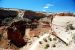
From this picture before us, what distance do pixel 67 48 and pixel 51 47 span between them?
7.47ft

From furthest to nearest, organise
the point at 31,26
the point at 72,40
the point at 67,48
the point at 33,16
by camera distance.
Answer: the point at 33,16 < the point at 31,26 < the point at 72,40 < the point at 67,48

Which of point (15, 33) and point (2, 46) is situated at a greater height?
point (15, 33)

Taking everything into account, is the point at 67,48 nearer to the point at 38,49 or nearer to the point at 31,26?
the point at 38,49

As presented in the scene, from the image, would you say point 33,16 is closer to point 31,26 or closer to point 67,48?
point 31,26

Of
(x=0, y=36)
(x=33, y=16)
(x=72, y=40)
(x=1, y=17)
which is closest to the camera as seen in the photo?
(x=72, y=40)

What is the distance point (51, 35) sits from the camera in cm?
2988

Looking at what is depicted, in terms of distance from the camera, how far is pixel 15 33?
98.4 ft

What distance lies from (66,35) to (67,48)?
5715 millimetres

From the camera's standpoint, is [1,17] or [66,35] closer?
[66,35]

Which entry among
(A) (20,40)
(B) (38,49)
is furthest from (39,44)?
(A) (20,40)

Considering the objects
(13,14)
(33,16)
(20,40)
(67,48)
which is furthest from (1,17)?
(67,48)

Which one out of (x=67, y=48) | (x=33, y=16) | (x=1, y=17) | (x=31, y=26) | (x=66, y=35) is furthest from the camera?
(x=33, y=16)

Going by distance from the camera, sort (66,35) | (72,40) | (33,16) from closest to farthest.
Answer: (72,40) < (66,35) < (33,16)

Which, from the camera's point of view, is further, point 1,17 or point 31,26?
point 1,17
